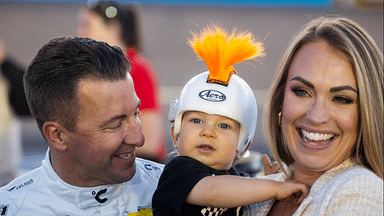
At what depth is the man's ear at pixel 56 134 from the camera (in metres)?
2.35

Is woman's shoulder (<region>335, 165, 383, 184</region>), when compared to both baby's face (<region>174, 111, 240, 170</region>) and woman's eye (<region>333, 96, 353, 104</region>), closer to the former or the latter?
woman's eye (<region>333, 96, 353, 104</region>)

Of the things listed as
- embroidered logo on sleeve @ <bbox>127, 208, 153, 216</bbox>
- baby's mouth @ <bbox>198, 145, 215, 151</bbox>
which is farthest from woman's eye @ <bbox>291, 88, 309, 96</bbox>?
embroidered logo on sleeve @ <bbox>127, 208, 153, 216</bbox>

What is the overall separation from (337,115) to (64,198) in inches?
62.5

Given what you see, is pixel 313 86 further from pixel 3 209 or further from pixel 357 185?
pixel 3 209

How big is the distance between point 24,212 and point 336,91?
5.90 ft

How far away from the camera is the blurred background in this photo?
39.0ft

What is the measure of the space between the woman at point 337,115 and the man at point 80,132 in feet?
3.17

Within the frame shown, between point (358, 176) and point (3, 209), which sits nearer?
point (358, 176)

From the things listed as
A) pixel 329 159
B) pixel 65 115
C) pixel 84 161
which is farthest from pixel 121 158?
pixel 329 159

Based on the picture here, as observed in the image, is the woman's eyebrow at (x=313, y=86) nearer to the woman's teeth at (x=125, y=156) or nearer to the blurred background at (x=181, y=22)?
the woman's teeth at (x=125, y=156)

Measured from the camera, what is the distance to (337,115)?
76.1 inches

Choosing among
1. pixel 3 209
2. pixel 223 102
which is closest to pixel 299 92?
pixel 223 102

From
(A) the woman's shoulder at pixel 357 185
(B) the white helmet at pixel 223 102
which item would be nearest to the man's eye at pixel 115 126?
(B) the white helmet at pixel 223 102

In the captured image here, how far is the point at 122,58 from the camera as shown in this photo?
2537mm
